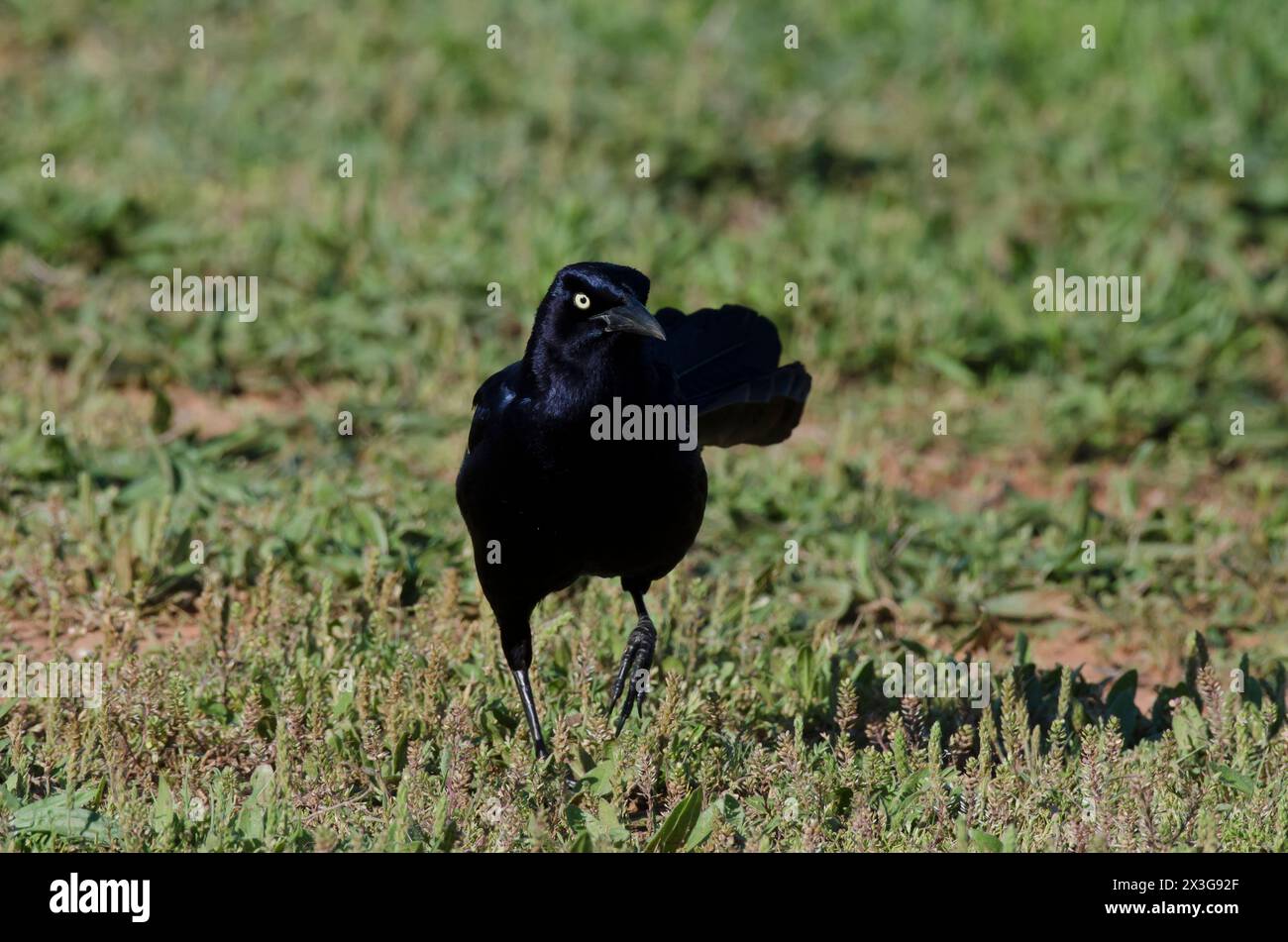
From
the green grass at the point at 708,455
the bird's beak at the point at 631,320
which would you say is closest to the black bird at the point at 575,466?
the bird's beak at the point at 631,320

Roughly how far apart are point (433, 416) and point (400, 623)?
5.75ft

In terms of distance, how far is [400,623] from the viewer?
19.6 ft

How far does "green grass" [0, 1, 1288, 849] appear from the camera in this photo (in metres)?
4.90

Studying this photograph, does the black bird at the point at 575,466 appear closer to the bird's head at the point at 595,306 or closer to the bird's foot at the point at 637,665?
the bird's head at the point at 595,306

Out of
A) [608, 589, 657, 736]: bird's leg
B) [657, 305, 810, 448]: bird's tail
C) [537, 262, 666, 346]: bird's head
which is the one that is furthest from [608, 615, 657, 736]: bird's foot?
[537, 262, 666, 346]: bird's head

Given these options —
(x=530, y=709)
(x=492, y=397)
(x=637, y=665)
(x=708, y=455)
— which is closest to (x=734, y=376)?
(x=492, y=397)

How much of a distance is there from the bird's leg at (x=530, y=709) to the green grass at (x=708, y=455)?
0.13 m

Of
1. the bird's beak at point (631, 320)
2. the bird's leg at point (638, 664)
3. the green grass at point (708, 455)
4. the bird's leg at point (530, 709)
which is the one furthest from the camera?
the bird's leg at point (638, 664)

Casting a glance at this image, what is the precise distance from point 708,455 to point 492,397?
253 cm

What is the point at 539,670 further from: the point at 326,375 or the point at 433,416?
the point at 326,375

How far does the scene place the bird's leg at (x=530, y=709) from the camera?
5059mm

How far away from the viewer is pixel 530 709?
5.14 metres

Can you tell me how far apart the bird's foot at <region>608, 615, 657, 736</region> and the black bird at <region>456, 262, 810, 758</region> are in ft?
0.47
